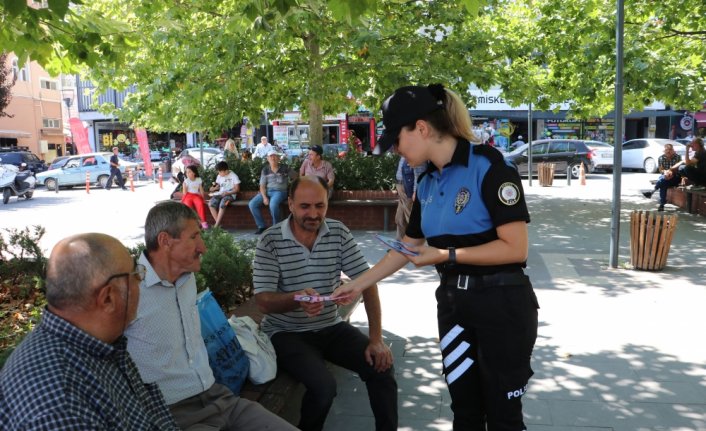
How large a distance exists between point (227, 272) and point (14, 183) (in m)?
18.8

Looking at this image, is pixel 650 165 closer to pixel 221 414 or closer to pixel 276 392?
pixel 276 392

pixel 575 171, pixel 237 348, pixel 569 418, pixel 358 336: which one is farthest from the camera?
pixel 575 171

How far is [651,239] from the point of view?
8.13m

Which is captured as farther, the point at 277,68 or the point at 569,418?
the point at 277,68

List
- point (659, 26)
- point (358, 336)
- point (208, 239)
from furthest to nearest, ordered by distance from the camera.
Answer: point (659, 26), point (208, 239), point (358, 336)

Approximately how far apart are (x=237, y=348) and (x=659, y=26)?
11.8m

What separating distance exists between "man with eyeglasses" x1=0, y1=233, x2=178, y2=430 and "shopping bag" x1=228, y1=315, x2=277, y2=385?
146 centimetres

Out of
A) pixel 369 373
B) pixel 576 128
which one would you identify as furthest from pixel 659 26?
pixel 576 128

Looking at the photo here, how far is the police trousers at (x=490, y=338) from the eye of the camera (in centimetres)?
251

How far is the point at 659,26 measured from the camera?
478 inches

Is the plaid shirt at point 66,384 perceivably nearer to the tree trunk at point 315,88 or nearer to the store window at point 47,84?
the tree trunk at point 315,88

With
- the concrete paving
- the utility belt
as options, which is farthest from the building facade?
the utility belt

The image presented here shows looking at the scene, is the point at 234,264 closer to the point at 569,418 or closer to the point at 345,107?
the point at 569,418

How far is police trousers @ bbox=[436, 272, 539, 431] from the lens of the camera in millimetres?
2514
